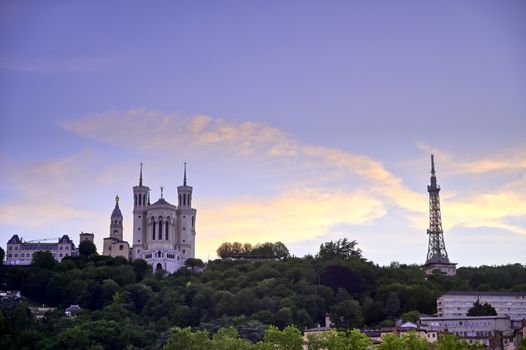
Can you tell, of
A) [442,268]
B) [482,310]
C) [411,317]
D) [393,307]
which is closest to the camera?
[411,317]

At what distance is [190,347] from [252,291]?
1043 inches

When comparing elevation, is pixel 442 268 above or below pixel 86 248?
below

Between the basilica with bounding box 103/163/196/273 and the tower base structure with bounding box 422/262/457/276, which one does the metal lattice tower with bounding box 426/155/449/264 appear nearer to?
the tower base structure with bounding box 422/262/457/276

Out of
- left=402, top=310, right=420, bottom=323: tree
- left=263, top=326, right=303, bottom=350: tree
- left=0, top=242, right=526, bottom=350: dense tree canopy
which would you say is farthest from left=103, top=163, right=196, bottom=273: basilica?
left=263, top=326, right=303, bottom=350: tree

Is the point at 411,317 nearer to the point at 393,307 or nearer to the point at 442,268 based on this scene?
the point at 393,307

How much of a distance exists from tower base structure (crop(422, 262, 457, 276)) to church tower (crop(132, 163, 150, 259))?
33.6 meters

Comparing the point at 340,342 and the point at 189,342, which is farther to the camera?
the point at 189,342

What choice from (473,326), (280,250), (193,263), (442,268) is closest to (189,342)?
(473,326)

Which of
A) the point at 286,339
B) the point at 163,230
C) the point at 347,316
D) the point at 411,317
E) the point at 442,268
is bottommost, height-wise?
the point at 286,339

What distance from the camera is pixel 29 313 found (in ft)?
315

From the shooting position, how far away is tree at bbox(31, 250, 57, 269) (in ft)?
383

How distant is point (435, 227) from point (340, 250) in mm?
18676

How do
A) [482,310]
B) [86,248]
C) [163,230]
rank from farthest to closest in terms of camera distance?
[163,230] < [86,248] < [482,310]

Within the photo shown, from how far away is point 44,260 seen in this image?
384 ft
